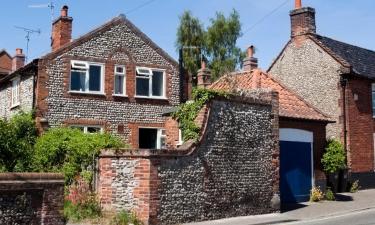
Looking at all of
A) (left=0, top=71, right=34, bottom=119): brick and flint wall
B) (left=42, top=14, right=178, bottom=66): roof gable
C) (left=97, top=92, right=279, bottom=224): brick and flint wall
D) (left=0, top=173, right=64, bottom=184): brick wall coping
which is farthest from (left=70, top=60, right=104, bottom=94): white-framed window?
(left=0, top=173, right=64, bottom=184): brick wall coping

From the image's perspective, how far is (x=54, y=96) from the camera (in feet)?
89.7

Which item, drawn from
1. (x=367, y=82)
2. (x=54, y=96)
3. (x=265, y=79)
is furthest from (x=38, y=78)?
(x=367, y=82)

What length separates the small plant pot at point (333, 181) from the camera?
24.2 m

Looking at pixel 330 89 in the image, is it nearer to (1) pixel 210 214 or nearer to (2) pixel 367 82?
(2) pixel 367 82

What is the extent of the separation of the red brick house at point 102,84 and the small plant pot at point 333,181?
28.3 ft

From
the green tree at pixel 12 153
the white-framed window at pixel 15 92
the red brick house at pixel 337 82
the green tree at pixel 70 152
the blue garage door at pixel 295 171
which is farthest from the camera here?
the white-framed window at pixel 15 92

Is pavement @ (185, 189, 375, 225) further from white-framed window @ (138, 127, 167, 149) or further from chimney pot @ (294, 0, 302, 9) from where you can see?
chimney pot @ (294, 0, 302, 9)

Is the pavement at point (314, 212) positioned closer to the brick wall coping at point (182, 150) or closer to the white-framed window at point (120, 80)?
the brick wall coping at point (182, 150)

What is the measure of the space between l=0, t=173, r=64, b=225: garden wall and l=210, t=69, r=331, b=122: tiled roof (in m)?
12.0

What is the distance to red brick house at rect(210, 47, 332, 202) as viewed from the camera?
21.1 metres

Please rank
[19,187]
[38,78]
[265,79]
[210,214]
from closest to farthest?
[19,187] < [210,214] < [265,79] < [38,78]

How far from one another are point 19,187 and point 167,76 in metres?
20.7

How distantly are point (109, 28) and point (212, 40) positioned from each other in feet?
57.3

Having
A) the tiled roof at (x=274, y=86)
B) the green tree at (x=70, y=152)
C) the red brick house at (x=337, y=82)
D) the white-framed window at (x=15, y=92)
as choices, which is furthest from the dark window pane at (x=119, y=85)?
the red brick house at (x=337, y=82)
